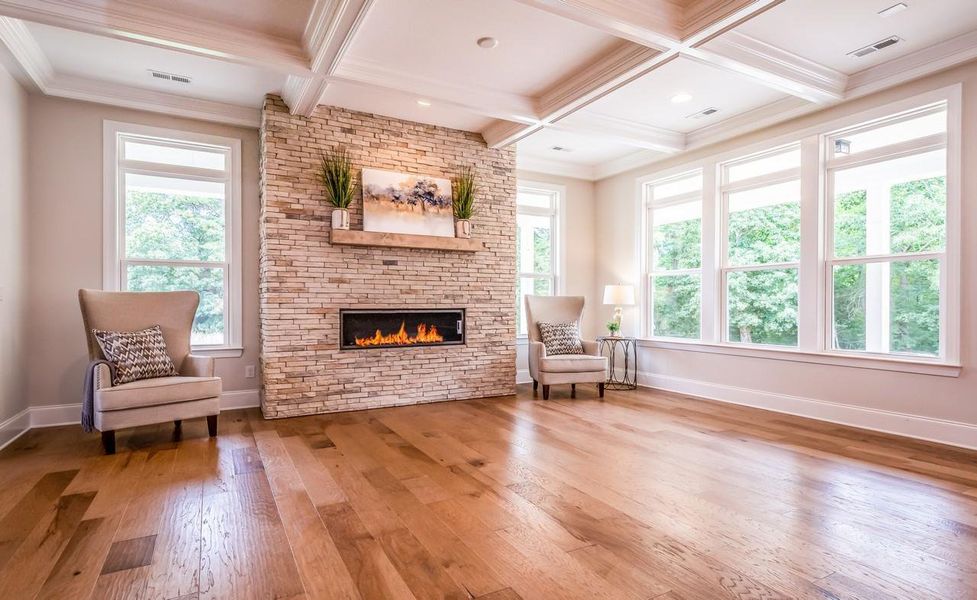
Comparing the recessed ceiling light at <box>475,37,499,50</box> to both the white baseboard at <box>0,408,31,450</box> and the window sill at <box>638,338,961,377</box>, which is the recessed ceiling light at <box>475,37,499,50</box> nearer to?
the window sill at <box>638,338,961,377</box>

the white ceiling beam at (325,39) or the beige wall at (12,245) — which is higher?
the white ceiling beam at (325,39)

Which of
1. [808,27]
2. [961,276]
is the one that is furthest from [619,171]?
[961,276]

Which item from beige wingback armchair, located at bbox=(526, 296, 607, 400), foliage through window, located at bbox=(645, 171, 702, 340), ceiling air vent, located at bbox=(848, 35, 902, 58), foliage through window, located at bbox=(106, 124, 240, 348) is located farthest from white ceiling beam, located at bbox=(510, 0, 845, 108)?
foliage through window, located at bbox=(106, 124, 240, 348)

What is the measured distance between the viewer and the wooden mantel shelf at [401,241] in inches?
185

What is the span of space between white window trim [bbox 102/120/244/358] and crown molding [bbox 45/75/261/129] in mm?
175

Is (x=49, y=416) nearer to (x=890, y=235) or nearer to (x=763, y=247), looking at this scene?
(x=763, y=247)

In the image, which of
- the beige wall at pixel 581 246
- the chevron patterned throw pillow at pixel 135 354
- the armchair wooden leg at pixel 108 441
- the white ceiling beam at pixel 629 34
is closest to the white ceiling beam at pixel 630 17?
the white ceiling beam at pixel 629 34

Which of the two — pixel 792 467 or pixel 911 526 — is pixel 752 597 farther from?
pixel 792 467

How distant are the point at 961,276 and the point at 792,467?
203cm

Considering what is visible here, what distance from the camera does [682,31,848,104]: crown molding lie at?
3484mm

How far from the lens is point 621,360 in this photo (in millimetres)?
6574

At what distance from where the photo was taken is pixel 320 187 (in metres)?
4.75

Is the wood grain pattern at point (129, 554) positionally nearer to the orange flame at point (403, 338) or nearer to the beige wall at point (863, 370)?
the orange flame at point (403, 338)

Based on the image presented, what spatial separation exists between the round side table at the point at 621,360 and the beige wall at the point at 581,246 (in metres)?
0.45
